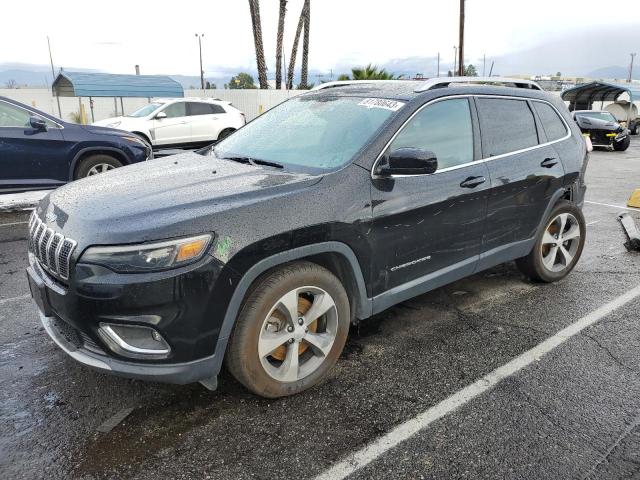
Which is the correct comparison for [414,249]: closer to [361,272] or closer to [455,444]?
[361,272]

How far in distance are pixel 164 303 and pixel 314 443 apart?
995 millimetres

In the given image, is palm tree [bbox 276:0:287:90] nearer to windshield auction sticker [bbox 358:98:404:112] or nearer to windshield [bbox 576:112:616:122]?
windshield [bbox 576:112:616:122]

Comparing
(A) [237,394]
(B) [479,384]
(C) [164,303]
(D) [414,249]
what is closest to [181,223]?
(C) [164,303]

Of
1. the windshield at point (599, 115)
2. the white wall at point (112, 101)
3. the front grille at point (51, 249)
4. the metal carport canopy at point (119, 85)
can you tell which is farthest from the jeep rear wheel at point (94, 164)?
the white wall at point (112, 101)

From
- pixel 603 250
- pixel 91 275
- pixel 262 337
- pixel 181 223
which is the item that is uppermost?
pixel 181 223

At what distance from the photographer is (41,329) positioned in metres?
3.83

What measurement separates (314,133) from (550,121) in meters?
2.26

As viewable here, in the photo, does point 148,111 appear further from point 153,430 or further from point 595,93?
point 595,93

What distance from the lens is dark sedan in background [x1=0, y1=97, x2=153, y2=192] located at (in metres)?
7.41

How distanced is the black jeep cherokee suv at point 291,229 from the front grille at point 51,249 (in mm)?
12

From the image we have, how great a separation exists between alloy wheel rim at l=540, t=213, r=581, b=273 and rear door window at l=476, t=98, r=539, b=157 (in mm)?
805

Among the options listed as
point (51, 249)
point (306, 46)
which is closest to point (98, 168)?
point (51, 249)

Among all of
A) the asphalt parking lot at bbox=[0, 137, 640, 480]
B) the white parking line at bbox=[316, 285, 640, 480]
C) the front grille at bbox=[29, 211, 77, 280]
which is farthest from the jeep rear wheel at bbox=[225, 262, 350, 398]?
the front grille at bbox=[29, 211, 77, 280]

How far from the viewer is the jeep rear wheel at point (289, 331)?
2.70 metres
